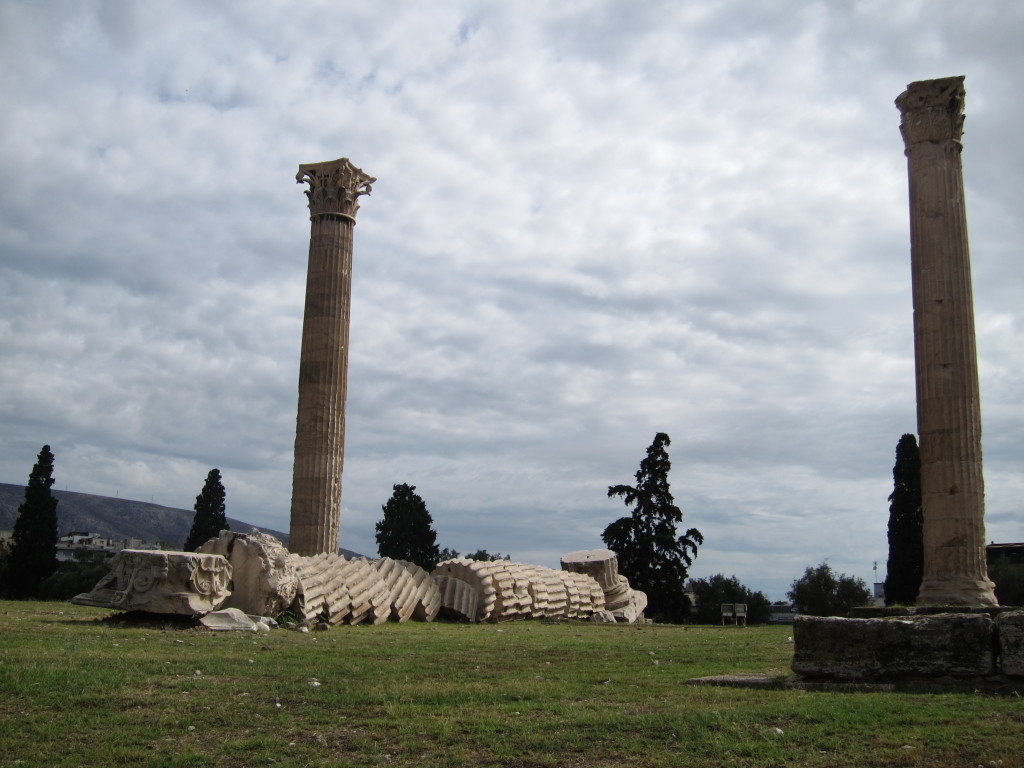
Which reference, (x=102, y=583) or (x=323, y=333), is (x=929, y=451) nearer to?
(x=323, y=333)

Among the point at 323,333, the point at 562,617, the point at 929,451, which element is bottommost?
the point at 562,617

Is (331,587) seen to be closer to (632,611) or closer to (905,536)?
(632,611)

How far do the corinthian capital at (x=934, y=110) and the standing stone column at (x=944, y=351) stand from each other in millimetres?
20

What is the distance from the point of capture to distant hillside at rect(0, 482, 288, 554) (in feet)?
524

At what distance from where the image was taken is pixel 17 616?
13773mm

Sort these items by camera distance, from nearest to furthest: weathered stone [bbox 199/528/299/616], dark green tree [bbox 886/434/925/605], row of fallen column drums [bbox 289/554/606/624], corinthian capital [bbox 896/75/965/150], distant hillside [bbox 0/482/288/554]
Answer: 1. weathered stone [bbox 199/528/299/616]
2. row of fallen column drums [bbox 289/554/606/624]
3. corinthian capital [bbox 896/75/965/150]
4. dark green tree [bbox 886/434/925/605]
5. distant hillside [bbox 0/482/288/554]

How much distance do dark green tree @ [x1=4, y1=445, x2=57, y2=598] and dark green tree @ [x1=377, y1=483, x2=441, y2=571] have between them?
1362 centimetres

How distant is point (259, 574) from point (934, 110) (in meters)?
15.9

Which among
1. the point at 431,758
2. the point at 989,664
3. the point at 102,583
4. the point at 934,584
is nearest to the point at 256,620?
the point at 102,583

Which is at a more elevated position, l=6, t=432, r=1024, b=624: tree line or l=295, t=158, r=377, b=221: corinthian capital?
l=295, t=158, r=377, b=221: corinthian capital

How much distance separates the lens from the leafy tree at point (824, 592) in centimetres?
4588

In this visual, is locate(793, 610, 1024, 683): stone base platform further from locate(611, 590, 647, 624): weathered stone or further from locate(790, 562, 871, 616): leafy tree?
locate(790, 562, 871, 616): leafy tree

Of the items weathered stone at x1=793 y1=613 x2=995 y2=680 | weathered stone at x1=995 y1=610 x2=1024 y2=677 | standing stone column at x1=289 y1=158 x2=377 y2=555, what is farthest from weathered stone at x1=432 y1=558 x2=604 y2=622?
weathered stone at x1=995 y1=610 x2=1024 y2=677

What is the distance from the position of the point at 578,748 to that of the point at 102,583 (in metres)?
10.1
